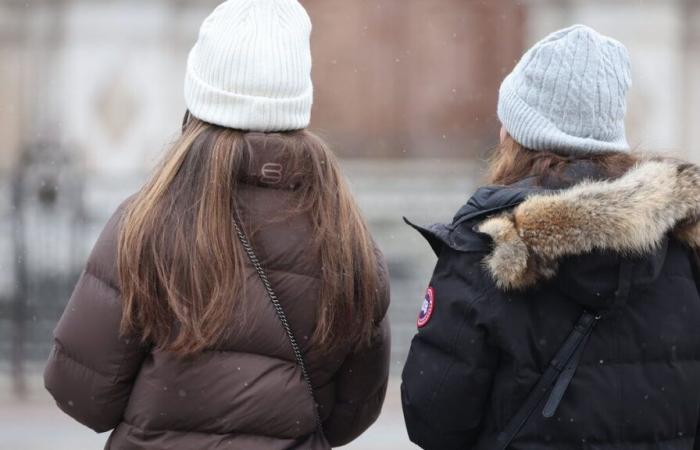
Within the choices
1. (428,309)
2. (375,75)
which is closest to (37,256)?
(375,75)

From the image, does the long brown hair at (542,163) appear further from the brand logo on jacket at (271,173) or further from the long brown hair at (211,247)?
the brand logo on jacket at (271,173)

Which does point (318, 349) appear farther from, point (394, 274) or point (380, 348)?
point (394, 274)

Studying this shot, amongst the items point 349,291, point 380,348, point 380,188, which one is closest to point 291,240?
point 349,291

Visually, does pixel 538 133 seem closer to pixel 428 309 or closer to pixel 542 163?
pixel 542 163

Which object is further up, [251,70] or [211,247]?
[251,70]

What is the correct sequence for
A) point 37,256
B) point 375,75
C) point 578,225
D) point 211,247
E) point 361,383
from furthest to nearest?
point 375,75, point 37,256, point 361,383, point 211,247, point 578,225

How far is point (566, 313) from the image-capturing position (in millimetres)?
2334

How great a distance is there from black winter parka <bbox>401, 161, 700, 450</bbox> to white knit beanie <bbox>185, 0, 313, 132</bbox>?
0.44 m

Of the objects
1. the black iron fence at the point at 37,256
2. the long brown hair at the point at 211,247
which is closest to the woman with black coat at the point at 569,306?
the long brown hair at the point at 211,247

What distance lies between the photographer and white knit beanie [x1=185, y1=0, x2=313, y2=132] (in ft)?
8.08

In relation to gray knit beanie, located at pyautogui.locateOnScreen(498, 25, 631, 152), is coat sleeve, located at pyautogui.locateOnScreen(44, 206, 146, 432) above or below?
below

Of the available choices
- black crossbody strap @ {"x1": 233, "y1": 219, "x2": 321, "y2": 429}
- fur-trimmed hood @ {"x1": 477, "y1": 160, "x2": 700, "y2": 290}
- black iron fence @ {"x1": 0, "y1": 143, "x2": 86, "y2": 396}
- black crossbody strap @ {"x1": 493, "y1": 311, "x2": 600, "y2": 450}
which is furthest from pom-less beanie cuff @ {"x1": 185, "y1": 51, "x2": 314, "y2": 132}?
black iron fence @ {"x1": 0, "y1": 143, "x2": 86, "y2": 396}

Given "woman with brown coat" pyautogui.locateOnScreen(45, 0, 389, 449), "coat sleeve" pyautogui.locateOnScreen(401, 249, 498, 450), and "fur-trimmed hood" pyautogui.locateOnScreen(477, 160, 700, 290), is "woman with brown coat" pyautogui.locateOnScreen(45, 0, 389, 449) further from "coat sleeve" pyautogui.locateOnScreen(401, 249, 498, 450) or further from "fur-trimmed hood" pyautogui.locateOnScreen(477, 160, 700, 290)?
"fur-trimmed hood" pyautogui.locateOnScreen(477, 160, 700, 290)

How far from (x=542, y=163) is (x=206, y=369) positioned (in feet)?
2.71
